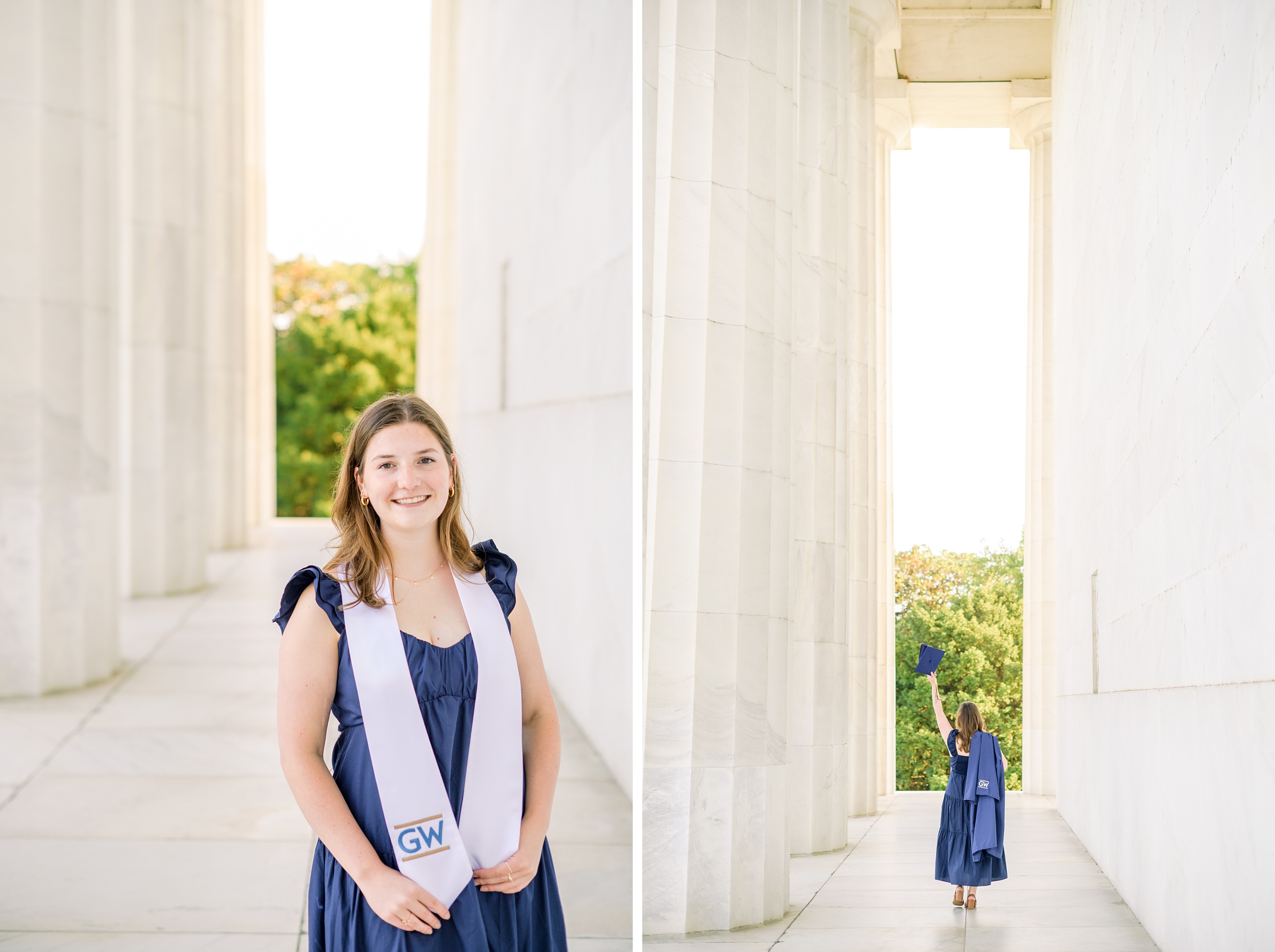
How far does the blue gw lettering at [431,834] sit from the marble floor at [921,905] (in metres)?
4.61

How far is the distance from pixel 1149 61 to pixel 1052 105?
7.29 meters

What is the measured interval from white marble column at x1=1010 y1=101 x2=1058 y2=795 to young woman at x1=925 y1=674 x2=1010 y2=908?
8.83ft

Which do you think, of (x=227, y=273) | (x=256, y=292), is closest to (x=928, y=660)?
(x=227, y=273)

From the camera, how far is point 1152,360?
9.18m

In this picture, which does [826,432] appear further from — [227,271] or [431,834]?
[431,834]

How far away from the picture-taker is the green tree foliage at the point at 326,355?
35812 millimetres

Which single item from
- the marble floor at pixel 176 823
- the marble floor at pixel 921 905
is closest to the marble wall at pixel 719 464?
the marble floor at pixel 921 905

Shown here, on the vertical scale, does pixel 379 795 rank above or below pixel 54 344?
below

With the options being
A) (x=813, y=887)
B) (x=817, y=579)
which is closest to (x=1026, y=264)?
(x=817, y=579)

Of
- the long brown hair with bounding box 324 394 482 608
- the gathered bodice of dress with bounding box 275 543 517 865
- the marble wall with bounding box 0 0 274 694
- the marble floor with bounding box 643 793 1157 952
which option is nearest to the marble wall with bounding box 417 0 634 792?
the marble floor with bounding box 643 793 1157 952

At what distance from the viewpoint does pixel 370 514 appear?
131 inches

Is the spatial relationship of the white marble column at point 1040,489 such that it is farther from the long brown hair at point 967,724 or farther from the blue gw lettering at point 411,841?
the blue gw lettering at point 411,841

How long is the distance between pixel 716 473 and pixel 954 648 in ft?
17.0

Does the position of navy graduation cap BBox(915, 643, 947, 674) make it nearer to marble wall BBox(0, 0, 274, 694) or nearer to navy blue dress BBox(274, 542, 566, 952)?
marble wall BBox(0, 0, 274, 694)
